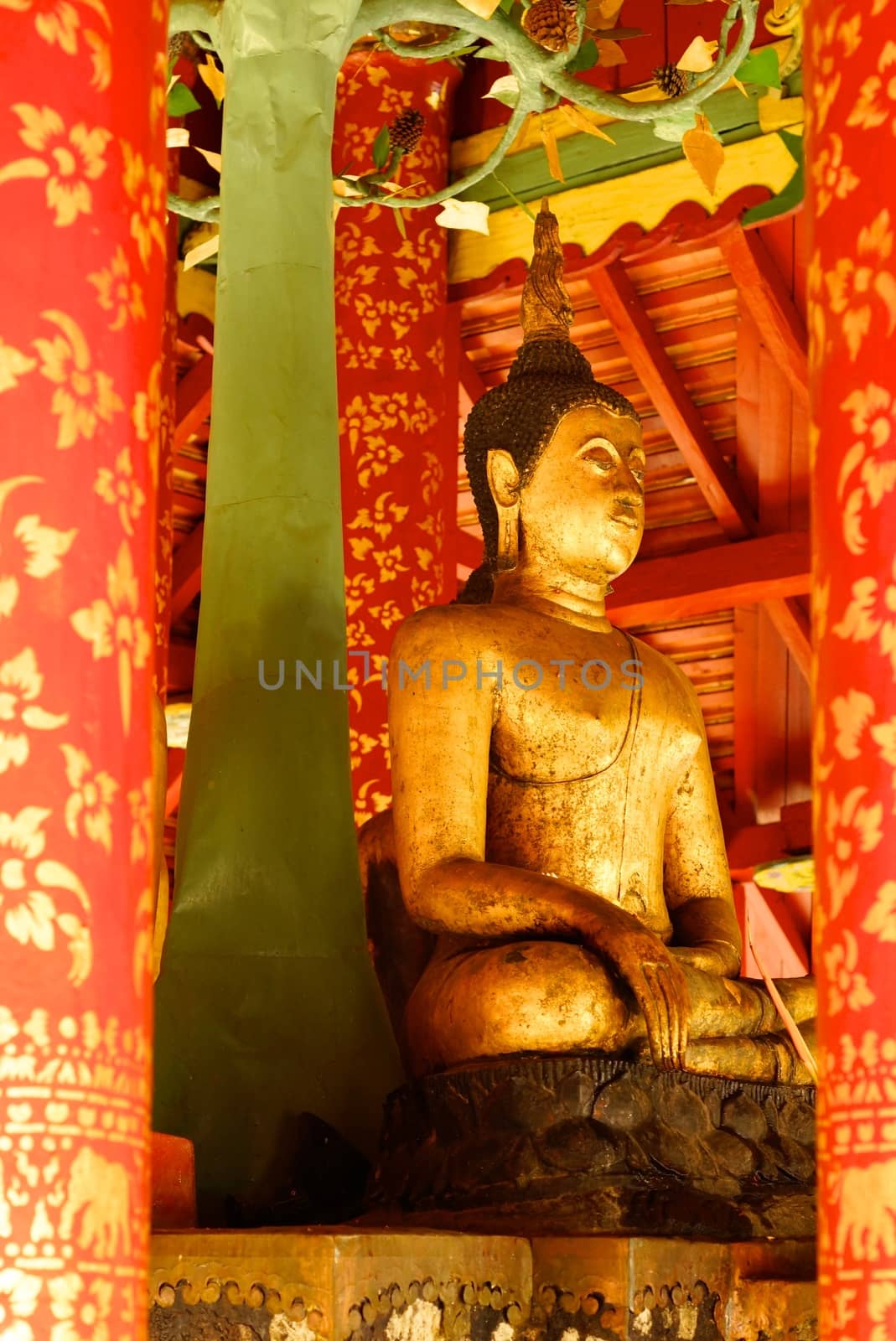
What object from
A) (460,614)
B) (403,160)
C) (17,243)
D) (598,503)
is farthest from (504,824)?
(403,160)

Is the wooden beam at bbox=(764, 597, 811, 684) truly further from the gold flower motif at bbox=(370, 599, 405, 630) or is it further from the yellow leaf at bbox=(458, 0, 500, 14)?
the yellow leaf at bbox=(458, 0, 500, 14)

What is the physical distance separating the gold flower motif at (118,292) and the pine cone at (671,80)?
2552 millimetres

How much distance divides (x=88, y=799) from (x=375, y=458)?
4.20 metres

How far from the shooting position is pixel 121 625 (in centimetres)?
200

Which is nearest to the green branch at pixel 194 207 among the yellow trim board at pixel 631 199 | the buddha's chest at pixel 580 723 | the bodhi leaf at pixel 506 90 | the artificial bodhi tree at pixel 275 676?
the artificial bodhi tree at pixel 275 676

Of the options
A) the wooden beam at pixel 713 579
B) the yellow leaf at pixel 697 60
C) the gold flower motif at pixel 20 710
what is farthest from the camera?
the wooden beam at pixel 713 579

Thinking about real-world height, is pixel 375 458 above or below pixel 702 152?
above

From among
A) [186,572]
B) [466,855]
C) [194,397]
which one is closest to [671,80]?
[466,855]

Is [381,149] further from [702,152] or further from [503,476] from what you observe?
[503,476]

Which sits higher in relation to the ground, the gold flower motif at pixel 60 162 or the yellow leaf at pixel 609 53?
the yellow leaf at pixel 609 53

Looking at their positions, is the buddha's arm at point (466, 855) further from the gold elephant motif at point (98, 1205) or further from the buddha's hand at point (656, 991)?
the gold elephant motif at point (98, 1205)

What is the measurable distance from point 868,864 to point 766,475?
22.9ft

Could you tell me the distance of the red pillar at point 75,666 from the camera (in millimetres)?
1845

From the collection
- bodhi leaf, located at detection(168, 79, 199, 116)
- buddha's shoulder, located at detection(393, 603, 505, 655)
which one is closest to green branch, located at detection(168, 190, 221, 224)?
bodhi leaf, located at detection(168, 79, 199, 116)
